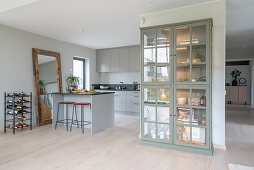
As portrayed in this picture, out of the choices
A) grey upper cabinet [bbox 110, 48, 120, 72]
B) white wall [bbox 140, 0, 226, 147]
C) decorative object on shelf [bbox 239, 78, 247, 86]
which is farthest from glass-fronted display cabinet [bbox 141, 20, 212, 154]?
decorative object on shelf [bbox 239, 78, 247, 86]

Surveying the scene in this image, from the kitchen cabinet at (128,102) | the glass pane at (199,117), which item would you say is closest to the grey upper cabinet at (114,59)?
the kitchen cabinet at (128,102)

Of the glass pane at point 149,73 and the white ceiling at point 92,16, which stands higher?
the white ceiling at point 92,16

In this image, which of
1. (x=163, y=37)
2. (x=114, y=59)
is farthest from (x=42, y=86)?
(x=163, y=37)

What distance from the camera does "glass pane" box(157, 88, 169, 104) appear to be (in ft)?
10.3

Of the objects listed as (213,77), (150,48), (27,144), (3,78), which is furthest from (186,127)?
(3,78)

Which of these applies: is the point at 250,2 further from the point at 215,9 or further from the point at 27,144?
the point at 27,144

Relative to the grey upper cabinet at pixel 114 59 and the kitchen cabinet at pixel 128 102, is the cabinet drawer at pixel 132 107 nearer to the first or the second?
the kitchen cabinet at pixel 128 102

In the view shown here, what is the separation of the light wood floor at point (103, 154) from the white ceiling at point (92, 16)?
2.59 meters

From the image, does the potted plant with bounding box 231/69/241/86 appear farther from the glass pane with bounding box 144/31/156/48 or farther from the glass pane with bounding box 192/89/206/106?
the glass pane with bounding box 144/31/156/48

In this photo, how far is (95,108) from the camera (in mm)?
4156

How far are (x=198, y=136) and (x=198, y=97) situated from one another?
65 cm

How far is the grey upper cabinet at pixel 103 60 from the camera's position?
7.21 metres

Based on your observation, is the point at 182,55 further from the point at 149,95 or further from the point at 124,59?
the point at 124,59

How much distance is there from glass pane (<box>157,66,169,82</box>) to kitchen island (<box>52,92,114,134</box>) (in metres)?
1.65
